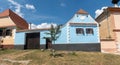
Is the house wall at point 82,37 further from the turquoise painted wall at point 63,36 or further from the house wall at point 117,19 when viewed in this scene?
the house wall at point 117,19

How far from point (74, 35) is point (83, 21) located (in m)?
3.25

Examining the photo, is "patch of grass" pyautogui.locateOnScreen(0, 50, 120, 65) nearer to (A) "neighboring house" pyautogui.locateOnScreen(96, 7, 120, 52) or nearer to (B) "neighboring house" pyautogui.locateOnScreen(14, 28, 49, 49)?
(A) "neighboring house" pyautogui.locateOnScreen(96, 7, 120, 52)

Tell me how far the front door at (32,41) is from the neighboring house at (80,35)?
14.0 ft

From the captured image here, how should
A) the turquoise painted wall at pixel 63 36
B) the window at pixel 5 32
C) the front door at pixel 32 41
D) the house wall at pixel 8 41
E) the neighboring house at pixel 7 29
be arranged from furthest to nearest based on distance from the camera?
the window at pixel 5 32 → the neighboring house at pixel 7 29 → the house wall at pixel 8 41 → the front door at pixel 32 41 → the turquoise painted wall at pixel 63 36

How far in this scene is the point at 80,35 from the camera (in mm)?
30250

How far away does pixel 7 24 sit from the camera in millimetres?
37781

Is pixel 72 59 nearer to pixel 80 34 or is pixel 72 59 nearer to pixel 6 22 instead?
pixel 80 34

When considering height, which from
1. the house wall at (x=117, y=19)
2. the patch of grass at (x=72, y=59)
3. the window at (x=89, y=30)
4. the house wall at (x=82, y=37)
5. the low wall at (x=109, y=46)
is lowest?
the patch of grass at (x=72, y=59)

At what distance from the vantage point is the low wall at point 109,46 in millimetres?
28094

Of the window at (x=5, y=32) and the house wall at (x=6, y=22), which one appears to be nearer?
the window at (x=5, y=32)

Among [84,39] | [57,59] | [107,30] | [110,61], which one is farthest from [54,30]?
[107,30]

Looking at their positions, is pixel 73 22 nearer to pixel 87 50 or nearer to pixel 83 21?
pixel 83 21

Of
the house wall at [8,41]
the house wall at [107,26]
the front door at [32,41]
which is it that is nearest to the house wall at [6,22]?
the house wall at [8,41]

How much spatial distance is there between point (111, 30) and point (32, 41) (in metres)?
15.9
